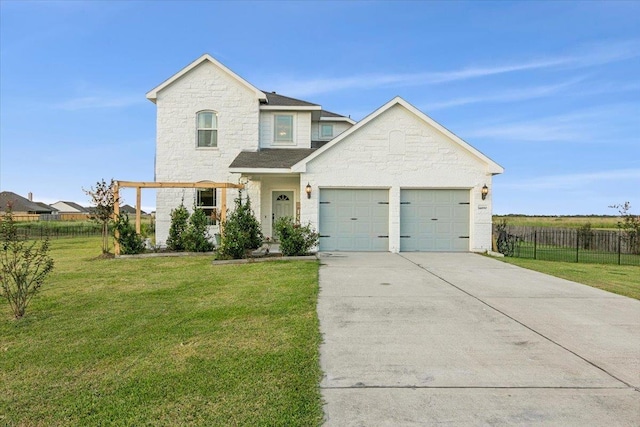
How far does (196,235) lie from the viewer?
46.1 feet

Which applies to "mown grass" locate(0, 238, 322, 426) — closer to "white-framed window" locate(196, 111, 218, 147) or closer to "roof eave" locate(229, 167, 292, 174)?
"roof eave" locate(229, 167, 292, 174)

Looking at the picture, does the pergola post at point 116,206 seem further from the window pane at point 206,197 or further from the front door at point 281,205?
the front door at point 281,205

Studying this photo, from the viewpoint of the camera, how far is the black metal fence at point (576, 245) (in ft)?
53.7

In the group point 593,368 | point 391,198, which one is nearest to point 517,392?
point 593,368

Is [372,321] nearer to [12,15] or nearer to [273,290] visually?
[273,290]

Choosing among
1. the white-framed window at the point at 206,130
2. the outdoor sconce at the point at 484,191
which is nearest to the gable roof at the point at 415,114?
the outdoor sconce at the point at 484,191

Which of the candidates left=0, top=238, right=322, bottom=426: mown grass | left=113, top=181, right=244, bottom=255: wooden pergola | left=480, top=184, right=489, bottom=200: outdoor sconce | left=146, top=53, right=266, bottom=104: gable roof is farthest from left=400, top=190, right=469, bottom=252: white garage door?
left=146, top=53, right=266, bottom=104: gable roof

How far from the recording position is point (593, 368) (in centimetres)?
420

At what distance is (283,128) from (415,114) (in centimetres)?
626

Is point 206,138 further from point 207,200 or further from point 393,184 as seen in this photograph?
point 393,184

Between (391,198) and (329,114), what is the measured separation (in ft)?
27.6

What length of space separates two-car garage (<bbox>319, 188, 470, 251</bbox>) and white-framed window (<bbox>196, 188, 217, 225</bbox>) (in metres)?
5.25

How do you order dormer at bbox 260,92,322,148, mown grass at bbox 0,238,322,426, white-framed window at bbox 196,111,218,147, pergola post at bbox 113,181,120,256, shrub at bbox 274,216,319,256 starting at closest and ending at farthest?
mown grass at bbox 0,238,322,426, shrub at bbox 274,216,319,256, pergola post at bbox 113,181,120,256, white-framed window at bbox 196,111,218,147, dormer at bbox 260,92,322,148

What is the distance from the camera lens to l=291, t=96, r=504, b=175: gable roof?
1455 cm
